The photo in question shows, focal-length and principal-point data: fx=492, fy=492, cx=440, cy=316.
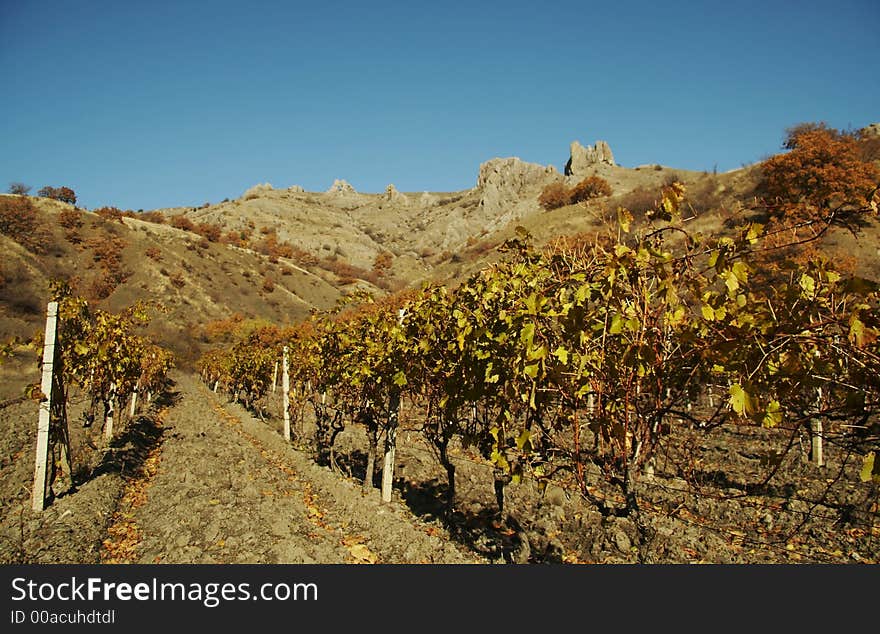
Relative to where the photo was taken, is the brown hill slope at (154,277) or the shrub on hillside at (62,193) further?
the shrub on hillside at (62,193)

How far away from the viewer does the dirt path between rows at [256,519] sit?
608cm

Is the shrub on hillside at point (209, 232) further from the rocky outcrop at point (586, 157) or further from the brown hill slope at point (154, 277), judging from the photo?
the rocky outcrop at point (586, 157)

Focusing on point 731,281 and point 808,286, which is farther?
point 808,286

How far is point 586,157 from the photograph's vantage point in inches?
3789

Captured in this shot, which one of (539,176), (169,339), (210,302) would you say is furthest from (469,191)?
(169,339)

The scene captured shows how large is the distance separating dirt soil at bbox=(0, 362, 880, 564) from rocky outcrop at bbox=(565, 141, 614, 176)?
90.0 metres

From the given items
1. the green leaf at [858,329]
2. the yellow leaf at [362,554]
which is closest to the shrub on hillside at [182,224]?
the yellow leaf at [362,554]

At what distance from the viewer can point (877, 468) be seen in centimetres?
209

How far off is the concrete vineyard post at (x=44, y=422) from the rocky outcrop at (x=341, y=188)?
141306 millimetres

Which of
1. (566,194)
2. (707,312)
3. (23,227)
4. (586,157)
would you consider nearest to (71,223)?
(23,227)

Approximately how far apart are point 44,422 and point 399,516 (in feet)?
17.5

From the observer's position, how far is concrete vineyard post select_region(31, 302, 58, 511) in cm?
700

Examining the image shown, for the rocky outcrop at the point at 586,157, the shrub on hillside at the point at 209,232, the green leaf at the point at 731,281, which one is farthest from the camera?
the rocky outcrop at the point at 586,157

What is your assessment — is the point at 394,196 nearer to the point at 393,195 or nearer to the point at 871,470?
the point at 393,195
